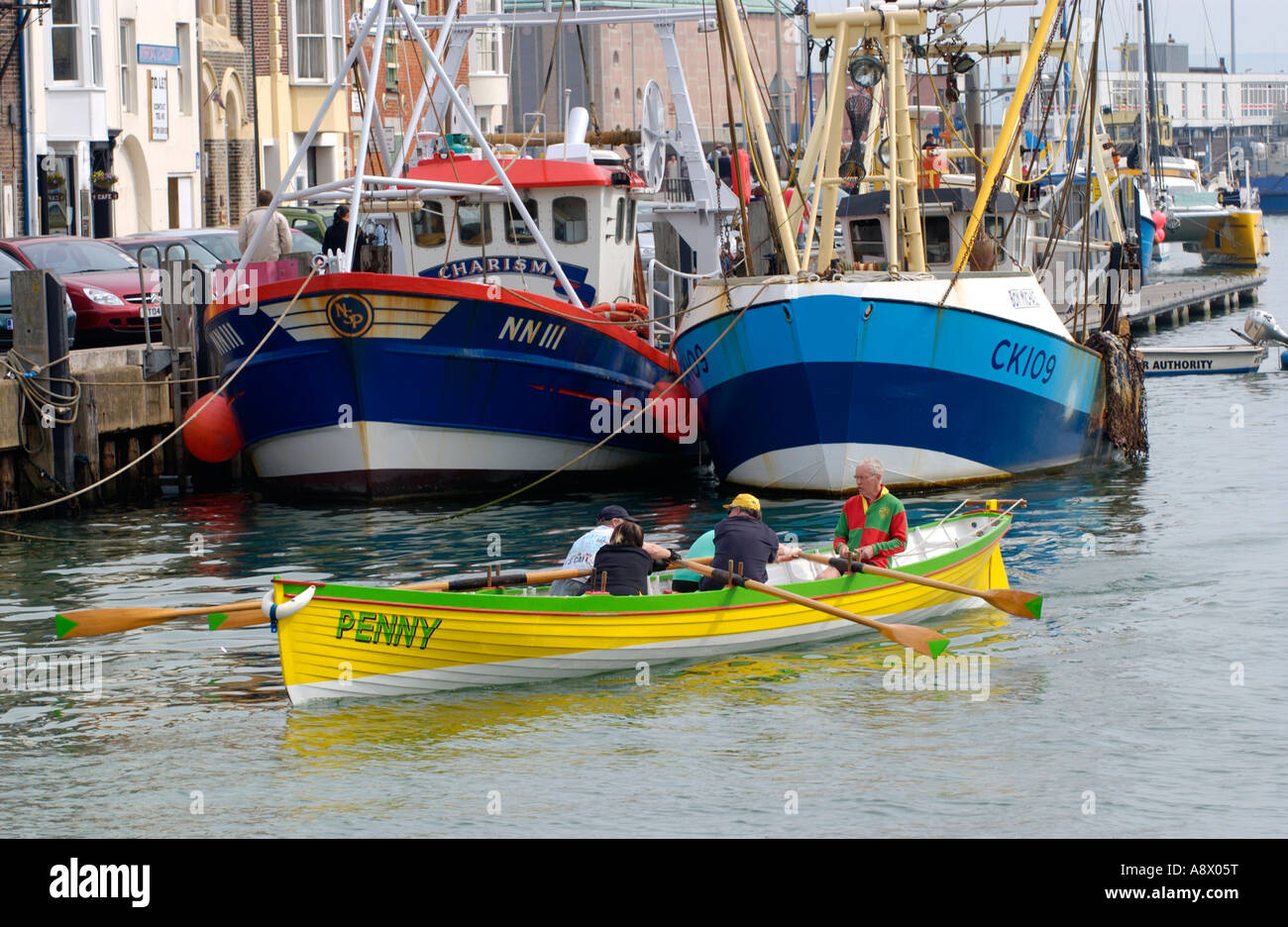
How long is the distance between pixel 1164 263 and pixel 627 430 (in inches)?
2532

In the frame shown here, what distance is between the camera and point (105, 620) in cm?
1359

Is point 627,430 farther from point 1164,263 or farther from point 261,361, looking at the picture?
point 1164,263

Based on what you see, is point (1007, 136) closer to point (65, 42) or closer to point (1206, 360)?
point (1206, 360)

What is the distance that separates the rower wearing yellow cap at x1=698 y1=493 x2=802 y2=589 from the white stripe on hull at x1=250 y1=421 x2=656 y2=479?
8495 millimetres

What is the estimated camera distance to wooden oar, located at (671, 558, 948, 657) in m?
14.9

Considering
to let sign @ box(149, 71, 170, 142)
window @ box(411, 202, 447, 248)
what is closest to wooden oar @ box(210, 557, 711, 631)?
window @ box(411, 202, 447, 248)

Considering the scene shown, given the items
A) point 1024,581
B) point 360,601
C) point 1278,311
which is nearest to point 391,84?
point 1278,311

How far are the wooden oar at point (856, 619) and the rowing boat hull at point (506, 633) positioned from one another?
16cm

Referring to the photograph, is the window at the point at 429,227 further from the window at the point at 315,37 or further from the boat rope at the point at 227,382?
the window at the point at 315,37

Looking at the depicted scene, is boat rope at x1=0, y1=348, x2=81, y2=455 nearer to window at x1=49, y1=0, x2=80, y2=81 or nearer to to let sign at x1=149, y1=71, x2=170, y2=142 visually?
window at x1=49, y1=0, x2=80, y2=81

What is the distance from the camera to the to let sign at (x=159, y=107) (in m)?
45.1

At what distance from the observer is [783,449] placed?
75.8ft

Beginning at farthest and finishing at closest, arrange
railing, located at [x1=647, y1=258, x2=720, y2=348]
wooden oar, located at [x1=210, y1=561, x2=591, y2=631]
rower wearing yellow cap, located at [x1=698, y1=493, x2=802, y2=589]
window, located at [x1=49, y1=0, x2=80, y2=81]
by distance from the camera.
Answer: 1. window, located at [x1=49, y1=0, x2=80, y2=81]
2. railing, located at [x1=647, y1=258, x2=720, y2=348]
3. rower wearing yellow cap, located at [x1=698, y1=493, x2=802, y2=589]
4. wooden oar, located at [x1=210, y1=561, x2=591, y2=631]

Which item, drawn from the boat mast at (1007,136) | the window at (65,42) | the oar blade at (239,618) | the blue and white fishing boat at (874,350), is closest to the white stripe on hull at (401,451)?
the blue and white fishing boat at (874,350)
